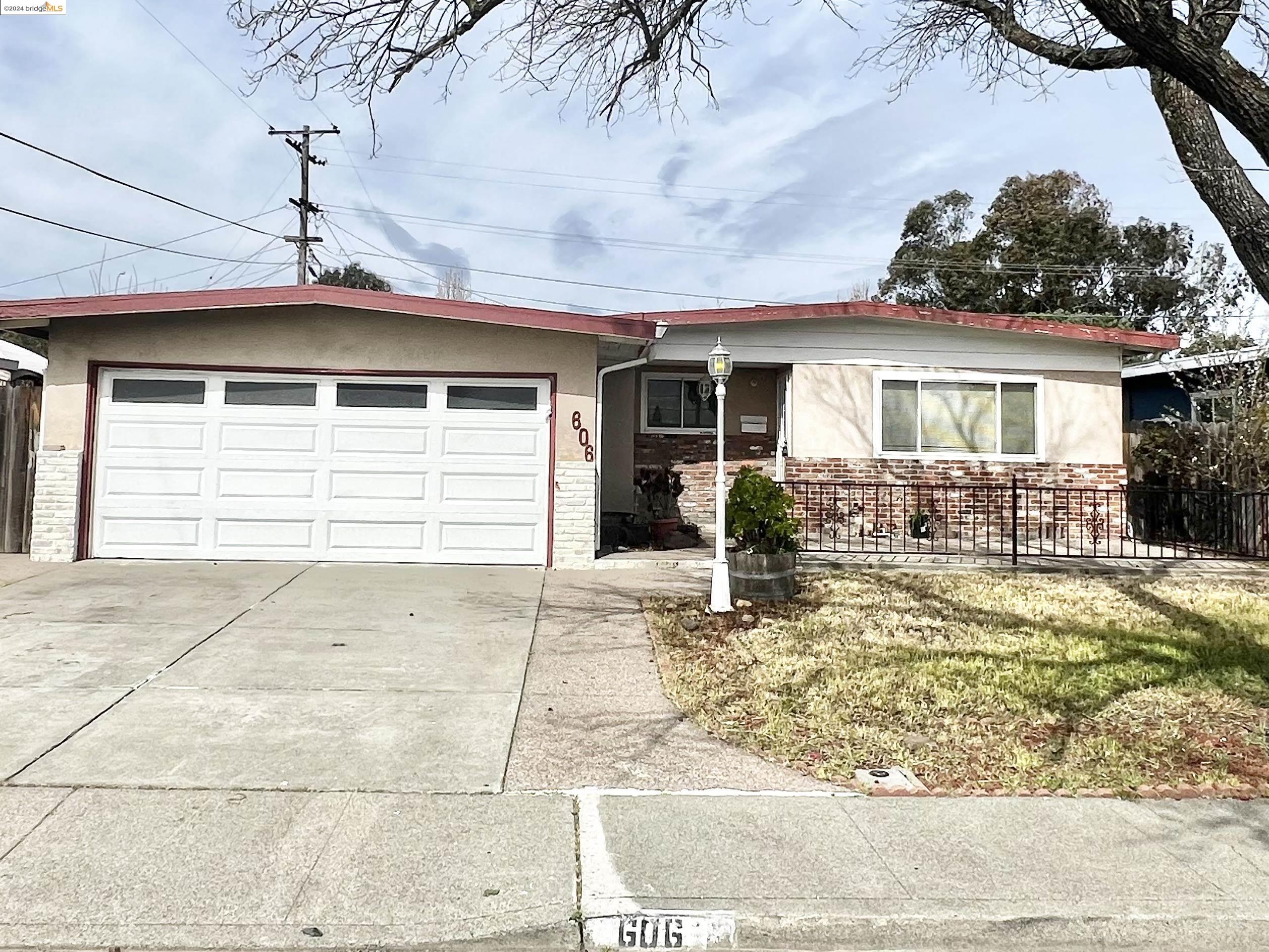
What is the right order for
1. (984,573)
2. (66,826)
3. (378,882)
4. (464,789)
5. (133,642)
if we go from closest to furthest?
(378,882) < (66,826) < (464,789) < (133,642) < (984,573)

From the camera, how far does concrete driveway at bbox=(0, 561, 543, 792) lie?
171 inches

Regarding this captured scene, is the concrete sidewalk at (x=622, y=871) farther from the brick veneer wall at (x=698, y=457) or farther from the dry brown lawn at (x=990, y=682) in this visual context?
the brick veneer wall at (x=698, y=457)

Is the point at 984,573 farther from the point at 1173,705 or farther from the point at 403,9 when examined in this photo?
the point at 403,9

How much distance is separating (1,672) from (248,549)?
175 inches

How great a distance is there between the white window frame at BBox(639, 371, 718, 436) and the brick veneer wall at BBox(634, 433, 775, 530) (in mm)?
57

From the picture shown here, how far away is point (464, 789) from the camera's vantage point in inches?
163

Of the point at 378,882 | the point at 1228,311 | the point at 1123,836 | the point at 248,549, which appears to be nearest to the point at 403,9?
the point at 248,549

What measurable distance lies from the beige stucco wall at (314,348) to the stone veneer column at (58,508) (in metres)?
0.23

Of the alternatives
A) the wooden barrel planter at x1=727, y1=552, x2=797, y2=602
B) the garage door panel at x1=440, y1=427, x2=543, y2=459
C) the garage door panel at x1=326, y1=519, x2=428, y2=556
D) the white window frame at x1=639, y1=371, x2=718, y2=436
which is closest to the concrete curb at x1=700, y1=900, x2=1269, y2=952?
the wooden barrel planter at x1=727, y1=552, x2=797, y2=602

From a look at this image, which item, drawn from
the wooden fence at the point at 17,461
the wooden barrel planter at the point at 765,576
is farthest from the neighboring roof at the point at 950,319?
the wooden fence at the point at 17,461

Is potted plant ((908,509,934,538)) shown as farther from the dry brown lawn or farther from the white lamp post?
the white lamp post

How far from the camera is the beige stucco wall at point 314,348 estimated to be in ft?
32.6

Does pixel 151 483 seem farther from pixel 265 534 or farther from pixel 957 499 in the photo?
pixel 957 499

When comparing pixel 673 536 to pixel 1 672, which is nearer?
pixel 1 672
